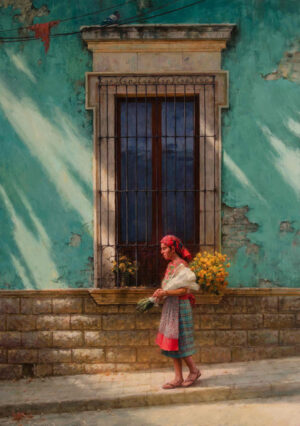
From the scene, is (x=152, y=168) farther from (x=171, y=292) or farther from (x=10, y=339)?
(x=10, y=339)

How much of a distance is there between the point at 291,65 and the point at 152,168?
220cm

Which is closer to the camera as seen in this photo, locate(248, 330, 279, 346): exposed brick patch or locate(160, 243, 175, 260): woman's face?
locate(160, 243, 175, 260): woman's face

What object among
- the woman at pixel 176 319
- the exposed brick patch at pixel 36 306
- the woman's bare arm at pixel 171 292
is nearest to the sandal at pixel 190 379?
the woman at pixel 176 319

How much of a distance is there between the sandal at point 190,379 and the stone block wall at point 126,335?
2.45 ft

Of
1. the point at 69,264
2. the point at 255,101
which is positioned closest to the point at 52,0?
the point at 255,101

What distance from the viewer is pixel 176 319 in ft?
17.0

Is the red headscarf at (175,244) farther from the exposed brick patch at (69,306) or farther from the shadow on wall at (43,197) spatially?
the exposed brick patch at (69,306)

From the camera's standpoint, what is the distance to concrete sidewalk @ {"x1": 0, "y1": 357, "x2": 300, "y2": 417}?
17.0 feet

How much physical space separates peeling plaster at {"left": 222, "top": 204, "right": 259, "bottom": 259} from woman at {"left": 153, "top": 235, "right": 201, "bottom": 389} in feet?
3.38

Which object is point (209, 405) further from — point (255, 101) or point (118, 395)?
point (255, 101)

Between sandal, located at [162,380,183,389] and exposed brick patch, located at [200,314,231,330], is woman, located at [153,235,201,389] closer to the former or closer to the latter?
sandal, located at [162,380,183,389]

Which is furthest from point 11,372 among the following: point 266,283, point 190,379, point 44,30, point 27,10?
point 27,10

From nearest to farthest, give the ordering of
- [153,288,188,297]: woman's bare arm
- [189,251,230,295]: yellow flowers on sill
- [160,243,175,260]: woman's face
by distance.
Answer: [153,288,188,297]: woman's bare arm → [160,243,175,260]: woman's face → [189,251,230,295]: yellow flowers on sill

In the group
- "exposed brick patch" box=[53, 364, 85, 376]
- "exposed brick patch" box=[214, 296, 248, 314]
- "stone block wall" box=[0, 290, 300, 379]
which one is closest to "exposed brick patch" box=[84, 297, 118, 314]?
"stone block wall" box=[0, 290, 300, 379]
